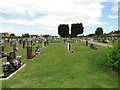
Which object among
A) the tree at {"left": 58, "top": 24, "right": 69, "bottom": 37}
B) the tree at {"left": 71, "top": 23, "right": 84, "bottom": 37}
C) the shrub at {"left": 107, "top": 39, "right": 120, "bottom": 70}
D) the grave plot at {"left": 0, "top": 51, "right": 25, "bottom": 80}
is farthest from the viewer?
the tree at {"left": 58, "top": 24, "right": 69, "bottom": 37}

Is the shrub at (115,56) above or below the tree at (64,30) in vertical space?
below

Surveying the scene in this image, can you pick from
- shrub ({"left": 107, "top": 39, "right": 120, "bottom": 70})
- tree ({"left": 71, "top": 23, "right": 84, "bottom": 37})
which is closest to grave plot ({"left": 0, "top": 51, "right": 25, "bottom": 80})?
shrub ({"left": 107, "top": 39, "right": 120, "bottom": 70})

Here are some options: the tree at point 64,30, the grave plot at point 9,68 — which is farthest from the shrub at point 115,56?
the tree at point 64,30

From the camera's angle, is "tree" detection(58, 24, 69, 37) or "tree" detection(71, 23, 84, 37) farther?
"tree" detection(58, 24, 69, 37)

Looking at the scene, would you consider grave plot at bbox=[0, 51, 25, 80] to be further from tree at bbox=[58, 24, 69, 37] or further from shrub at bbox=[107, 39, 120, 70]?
tree at bbox=[58, 24, 69, 37]

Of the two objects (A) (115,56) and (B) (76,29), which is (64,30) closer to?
(B) (76,29)

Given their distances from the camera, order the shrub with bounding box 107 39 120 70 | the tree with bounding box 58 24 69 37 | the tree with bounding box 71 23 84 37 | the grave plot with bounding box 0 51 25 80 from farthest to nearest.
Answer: the tree with bounding box 58 24 69 37 < the tree with bounding box 71 23 84 37 < the shrub with bounding box 107 39 120 70 < the grave plot with bounding box 0 51 25 80

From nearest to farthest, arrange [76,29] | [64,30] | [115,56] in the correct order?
1. [115,56]
2. [76,29]
3. [64,30]

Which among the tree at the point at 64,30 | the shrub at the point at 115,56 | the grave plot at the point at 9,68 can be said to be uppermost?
the tree at the point at 64,30

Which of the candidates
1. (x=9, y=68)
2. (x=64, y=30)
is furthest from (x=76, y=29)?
(x=9, y=68)

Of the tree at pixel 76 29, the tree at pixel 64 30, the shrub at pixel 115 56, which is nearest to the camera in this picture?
the shrub at pixel 115 56

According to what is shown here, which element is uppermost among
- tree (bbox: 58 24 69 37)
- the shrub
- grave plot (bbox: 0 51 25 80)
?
tree (bbox: 58 24 69 37)

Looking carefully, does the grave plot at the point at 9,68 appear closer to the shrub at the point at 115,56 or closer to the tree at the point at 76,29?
the shrub at the point at 115,56

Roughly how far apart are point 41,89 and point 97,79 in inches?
134
